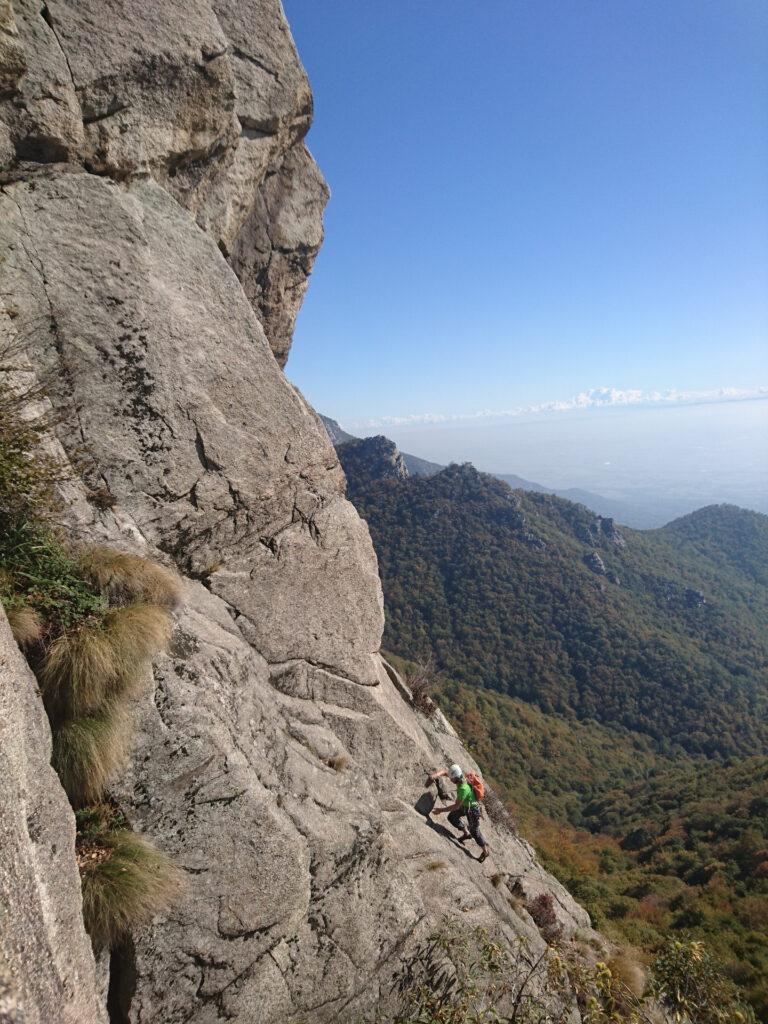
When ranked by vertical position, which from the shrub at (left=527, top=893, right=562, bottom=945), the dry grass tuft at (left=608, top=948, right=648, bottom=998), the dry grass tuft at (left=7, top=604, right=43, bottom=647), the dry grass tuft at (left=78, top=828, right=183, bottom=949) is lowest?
the dry grass tuft at (left=608, top=948, right=648, bottom=998)

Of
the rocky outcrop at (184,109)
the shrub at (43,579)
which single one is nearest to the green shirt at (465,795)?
the shrub at (43,579)

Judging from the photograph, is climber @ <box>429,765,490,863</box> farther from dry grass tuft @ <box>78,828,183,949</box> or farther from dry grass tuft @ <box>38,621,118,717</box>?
dry grass tuft @ <box>38,621,118,717</box>

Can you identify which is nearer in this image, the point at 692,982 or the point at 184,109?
the point at 692,982

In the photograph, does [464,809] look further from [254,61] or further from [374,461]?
[374,461]

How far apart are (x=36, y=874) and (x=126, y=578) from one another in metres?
3.15

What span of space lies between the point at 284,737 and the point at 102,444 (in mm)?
5134

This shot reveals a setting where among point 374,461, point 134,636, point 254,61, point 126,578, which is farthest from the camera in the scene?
point 374,461

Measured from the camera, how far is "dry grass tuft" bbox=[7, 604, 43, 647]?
4953 mm

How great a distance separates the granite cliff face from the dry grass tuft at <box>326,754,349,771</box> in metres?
0.02

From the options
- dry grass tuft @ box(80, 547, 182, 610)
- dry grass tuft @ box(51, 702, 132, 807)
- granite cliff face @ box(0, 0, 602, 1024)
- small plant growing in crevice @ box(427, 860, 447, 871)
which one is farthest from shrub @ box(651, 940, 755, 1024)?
dry grass tuft @ box(80, 547, 182, 610)

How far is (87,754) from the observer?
484 centimetres

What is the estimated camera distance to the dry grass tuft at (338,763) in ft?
26.0

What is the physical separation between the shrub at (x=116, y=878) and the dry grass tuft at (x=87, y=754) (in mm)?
214

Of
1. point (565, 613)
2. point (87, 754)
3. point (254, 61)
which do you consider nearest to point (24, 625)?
point (87, 754)
